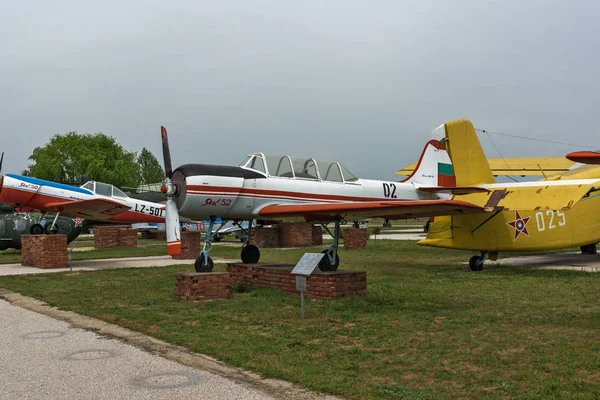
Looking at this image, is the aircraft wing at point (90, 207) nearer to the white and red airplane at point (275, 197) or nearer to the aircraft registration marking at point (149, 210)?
the aircraft registration marking at point (149, 210)

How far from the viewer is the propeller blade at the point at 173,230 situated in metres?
10.6

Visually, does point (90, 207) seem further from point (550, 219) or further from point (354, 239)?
point (550, 219)

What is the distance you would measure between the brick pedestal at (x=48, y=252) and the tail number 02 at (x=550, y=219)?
47.8 feet

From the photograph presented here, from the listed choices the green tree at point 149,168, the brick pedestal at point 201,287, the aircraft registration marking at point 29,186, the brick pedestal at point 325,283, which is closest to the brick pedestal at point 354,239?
the aircraft registration marking at point 29,186

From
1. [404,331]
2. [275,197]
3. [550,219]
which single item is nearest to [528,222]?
[550,219]

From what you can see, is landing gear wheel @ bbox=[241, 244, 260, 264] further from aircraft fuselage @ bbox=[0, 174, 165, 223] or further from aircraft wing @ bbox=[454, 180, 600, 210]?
aircraft fuselage @ bbox=[0, 174, 165, 223]

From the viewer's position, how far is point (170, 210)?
11.1m

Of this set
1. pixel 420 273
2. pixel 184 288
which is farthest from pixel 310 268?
pixel 420 273

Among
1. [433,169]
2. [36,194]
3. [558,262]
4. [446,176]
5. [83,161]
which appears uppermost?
[83,161]

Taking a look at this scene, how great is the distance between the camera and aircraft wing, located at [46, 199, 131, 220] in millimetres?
20297

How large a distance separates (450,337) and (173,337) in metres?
3.37

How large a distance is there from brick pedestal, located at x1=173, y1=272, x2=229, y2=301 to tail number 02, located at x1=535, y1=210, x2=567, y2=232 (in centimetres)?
846

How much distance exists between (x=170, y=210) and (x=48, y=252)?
9.03m

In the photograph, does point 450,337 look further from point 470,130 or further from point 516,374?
point 470,130
